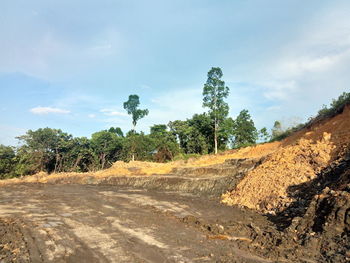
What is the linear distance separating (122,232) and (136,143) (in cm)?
2757

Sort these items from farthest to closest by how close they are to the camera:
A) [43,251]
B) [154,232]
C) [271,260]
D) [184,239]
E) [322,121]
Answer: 1. [322,121]
2. [154,232]
3. [184,239]
4. [43,251]
5. [271,260]

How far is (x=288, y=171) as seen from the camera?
11734 mm

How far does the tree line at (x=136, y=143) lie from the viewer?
2980 cm

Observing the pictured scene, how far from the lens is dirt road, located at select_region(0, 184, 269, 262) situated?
5516mm

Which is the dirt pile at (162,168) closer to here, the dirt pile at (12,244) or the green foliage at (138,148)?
the green foliage at (138,148)

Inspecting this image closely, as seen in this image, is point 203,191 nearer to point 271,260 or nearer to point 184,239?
point 184,239

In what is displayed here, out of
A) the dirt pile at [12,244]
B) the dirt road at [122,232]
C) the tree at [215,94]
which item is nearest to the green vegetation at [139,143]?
the tree at [215,94]

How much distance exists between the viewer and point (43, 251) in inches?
224

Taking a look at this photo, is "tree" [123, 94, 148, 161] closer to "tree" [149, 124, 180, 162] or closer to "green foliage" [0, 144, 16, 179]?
"tree" [149, 124, 180, 162]

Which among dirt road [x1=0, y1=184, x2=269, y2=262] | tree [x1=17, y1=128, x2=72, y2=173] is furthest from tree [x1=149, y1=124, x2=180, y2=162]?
dirt road [x1=0, y1=184, x2=269, y2=262]

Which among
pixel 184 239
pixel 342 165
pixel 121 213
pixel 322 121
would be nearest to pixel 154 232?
pixel 184 239

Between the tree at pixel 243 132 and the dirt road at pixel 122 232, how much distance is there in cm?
2631

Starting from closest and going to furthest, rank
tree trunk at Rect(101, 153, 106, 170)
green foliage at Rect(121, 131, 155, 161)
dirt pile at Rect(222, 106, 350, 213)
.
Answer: dirt pile at Rect(222, 106, 350, 213)
tree trunk at Rect(101, 153, 106, 170)
green foliage at Rect(121, 131, 155, 161)

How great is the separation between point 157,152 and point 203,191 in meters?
21.0
